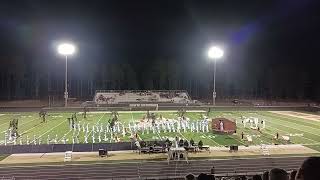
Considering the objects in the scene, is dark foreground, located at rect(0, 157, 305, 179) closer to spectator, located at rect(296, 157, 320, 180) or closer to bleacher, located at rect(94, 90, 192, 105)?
spectator, located at rect(296, 157, 320, 180)

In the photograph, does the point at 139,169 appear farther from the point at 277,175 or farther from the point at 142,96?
the point at 142,96

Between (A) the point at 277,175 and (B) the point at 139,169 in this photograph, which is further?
(B) the point at 139,169

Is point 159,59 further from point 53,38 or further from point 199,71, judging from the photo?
point 53,38

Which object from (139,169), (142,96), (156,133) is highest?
(142,96)

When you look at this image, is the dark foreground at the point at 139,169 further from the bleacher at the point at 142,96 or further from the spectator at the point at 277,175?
the bleacher at the point at 142,96

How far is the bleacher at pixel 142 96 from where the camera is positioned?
65.6 metres

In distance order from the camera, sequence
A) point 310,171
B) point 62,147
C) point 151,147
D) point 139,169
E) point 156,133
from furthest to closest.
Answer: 1. point 156,133
2. point 62,147
3. point 151,147
4. point 139,169
5. point 310,171

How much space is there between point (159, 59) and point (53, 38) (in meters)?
20.4

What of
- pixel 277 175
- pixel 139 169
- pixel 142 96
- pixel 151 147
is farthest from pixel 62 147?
pixel 142 96

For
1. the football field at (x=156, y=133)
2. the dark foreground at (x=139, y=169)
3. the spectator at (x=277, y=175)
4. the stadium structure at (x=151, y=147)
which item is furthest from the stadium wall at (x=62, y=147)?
the spectator at (x=277, y=175)

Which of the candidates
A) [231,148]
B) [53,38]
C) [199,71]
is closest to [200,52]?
[199,71]

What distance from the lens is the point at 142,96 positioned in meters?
68.5

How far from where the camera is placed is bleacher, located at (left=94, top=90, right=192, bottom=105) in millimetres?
65625

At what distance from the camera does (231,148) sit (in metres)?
25.1
